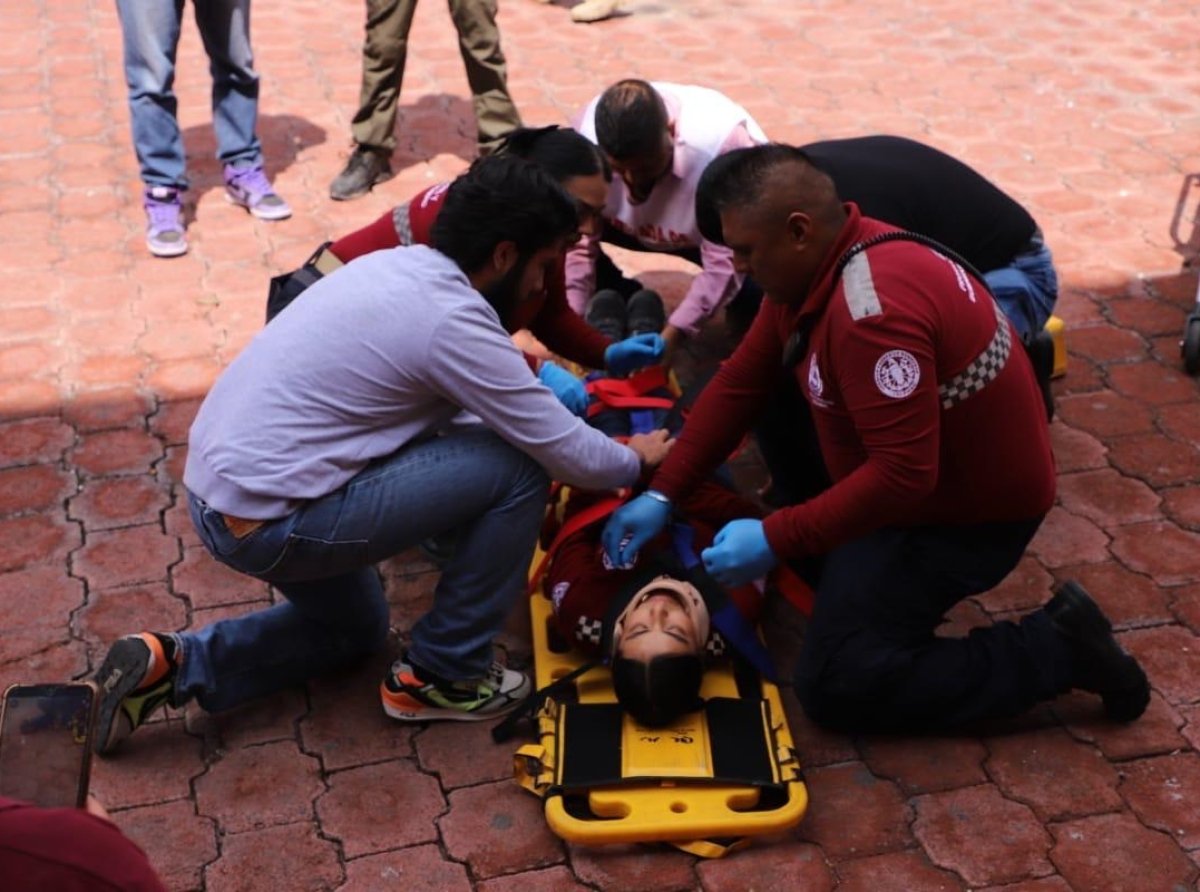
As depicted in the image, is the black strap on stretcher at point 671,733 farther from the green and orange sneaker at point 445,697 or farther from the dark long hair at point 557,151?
the dark long hair at point 557,151

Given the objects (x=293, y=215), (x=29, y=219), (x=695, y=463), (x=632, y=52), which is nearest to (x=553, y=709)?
(x=695, y=463)

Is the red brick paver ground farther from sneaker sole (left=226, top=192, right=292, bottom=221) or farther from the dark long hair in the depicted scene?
the dark long hair

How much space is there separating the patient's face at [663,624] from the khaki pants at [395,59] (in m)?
3.42

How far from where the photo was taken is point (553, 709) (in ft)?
11.1

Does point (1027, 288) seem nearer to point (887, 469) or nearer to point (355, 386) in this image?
point (887, 469)

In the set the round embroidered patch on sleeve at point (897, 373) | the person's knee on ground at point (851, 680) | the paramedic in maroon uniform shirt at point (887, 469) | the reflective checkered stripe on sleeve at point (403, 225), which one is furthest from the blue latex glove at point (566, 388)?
the round embroidered patch on sleeve at point (897, 373)

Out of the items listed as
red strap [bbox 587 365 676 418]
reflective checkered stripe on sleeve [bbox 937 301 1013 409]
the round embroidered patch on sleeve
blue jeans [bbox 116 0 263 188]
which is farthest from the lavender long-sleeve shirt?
blue jeans [bbox 116 0 263 188]

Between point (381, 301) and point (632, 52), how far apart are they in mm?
5366

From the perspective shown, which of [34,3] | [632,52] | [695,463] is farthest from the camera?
[34,3]

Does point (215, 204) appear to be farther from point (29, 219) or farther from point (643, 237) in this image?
point (643, 237)

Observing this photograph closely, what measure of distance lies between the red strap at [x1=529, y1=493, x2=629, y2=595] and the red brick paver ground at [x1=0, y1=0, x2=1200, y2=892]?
331 millimetres

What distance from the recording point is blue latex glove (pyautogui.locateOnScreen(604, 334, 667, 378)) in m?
4.22

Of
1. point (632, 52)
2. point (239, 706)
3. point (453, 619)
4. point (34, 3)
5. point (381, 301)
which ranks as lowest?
point (34, 3)

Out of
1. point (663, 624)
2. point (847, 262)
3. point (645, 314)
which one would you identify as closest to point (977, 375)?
point (847, 262)
